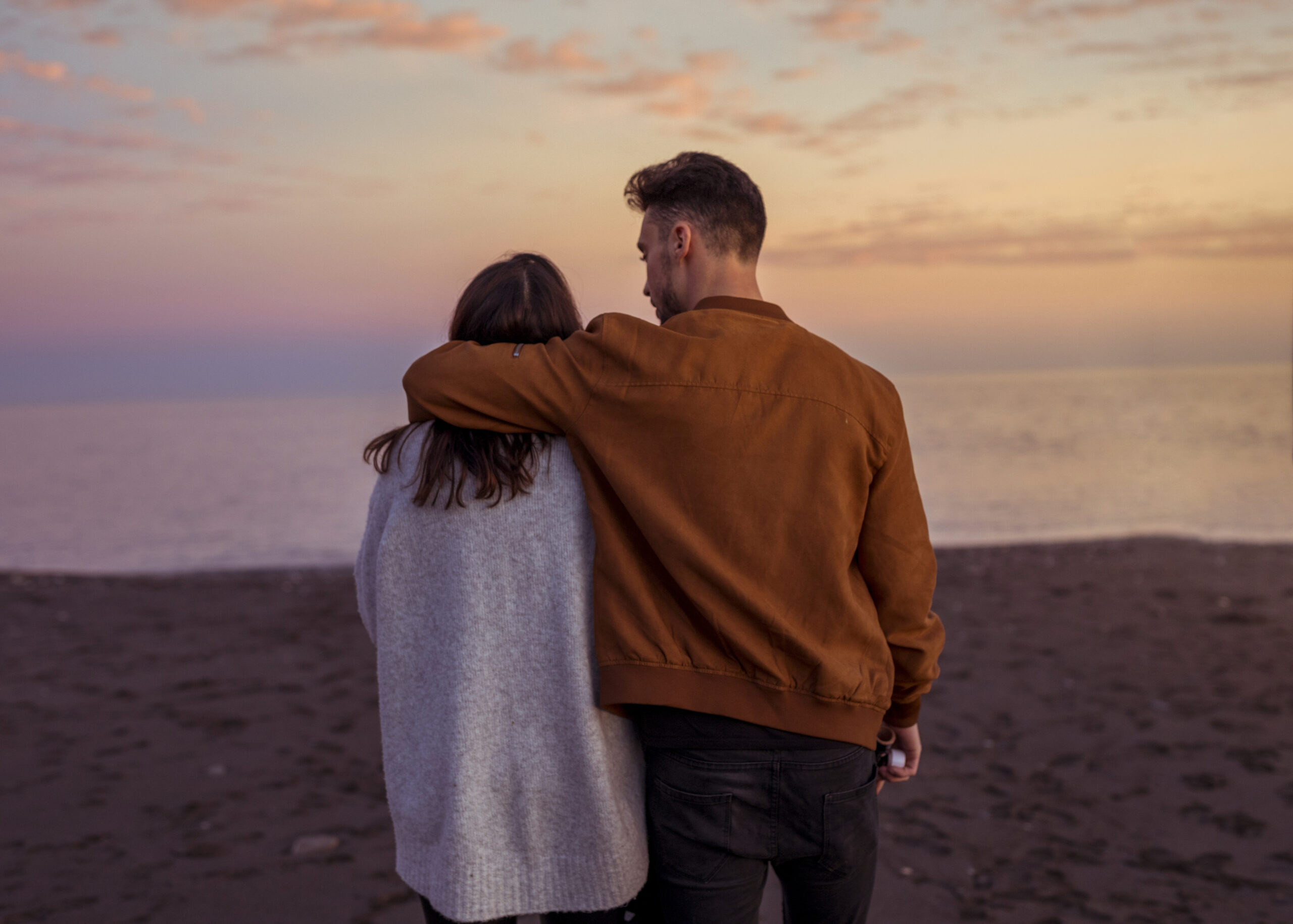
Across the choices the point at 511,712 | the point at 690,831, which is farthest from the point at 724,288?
the point at 690,831

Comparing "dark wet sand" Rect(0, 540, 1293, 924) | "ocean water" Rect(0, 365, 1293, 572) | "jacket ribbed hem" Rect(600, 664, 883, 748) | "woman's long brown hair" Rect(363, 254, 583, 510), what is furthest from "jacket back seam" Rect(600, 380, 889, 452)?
"ocean water" Rect(0, 365, 1293, 572)

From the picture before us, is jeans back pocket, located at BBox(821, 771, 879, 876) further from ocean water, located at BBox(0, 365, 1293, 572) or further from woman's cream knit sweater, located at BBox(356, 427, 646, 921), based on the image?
ocean water, located at BBox(0, 365, 1293, 572)

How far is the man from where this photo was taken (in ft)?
5.02

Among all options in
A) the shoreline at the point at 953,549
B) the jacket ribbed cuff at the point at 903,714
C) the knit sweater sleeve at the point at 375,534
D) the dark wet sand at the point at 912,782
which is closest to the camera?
the knit sweater sleeve at the point at 375,534

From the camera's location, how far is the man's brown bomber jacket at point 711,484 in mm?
1527

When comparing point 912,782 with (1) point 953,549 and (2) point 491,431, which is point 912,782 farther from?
(1) point 953,549

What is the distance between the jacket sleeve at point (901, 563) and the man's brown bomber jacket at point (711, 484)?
3.1 inches

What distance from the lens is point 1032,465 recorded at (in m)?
21.3

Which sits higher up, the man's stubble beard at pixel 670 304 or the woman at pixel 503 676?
the man's stubble beard at pixel 670 304

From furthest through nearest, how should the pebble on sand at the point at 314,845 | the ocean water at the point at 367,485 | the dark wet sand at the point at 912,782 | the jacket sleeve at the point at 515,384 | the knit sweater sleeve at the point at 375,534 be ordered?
the ocean water at the point at 367,485
the pebble on sand at the point at 314,845
the dark wet sand at the point at 912,782
the knit sweater sleeve at the point at 375,534
the jacket sleeve at the point at 515,384

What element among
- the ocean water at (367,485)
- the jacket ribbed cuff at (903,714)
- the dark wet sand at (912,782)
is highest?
the jacket ribbed cuff at (903,714)

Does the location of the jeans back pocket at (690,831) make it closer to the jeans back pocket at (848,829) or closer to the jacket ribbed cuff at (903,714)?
the jeans back pocket at (848,829)

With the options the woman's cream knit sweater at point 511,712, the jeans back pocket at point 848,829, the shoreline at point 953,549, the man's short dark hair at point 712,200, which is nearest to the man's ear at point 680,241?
the man's short dark hair at point 712,200

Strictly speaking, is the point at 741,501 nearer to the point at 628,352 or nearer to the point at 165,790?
the point at 628,352
